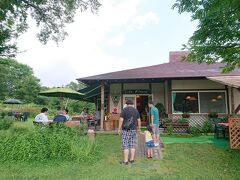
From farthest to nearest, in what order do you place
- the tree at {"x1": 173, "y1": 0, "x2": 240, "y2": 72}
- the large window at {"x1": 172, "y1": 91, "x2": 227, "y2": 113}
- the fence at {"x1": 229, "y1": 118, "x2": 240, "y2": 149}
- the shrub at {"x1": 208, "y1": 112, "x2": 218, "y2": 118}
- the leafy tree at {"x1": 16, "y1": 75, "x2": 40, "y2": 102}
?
the leafy tree at {"x1": 16, "y1": 75, "x2": 40, "y2": 102}
the large window at {"x1": 172, "y1": 91, "x2": 227, "y2": 113}
the shrub at {"x1": 208, "y1": 112, "x2": 218, "y2": 118}
the fence at {"x1": 229, "y1": 118, "x2": 240, "y2": 149}
the tree at {"x1": 173, "y1": 0, "x2": 240, "y2": 72}

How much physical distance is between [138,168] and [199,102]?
10237mm

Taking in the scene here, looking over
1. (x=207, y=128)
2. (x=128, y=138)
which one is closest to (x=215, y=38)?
(x=128, y=138)

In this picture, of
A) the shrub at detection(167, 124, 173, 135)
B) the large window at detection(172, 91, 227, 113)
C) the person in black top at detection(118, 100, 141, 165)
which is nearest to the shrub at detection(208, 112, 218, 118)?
the large window at detection(172, 91, 227, 113)

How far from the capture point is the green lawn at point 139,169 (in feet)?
18.1

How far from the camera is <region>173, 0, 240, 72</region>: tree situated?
22.7 ft

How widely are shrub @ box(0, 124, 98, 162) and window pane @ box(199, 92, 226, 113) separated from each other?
386 inches

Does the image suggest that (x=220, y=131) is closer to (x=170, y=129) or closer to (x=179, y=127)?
(x=179, y=127)

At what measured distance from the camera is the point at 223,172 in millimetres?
5918

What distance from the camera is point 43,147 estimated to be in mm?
7082

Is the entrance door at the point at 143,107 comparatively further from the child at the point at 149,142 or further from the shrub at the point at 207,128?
the child at the point at 149,142

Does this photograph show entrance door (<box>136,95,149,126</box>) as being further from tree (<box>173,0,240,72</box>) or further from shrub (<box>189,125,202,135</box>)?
tree (<box>173,0,240,72</box>)

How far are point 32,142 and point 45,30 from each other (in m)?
9.12

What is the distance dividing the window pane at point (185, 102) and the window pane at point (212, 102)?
415 millimetres

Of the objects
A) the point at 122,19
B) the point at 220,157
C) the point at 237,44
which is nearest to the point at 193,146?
the point at 220,157
